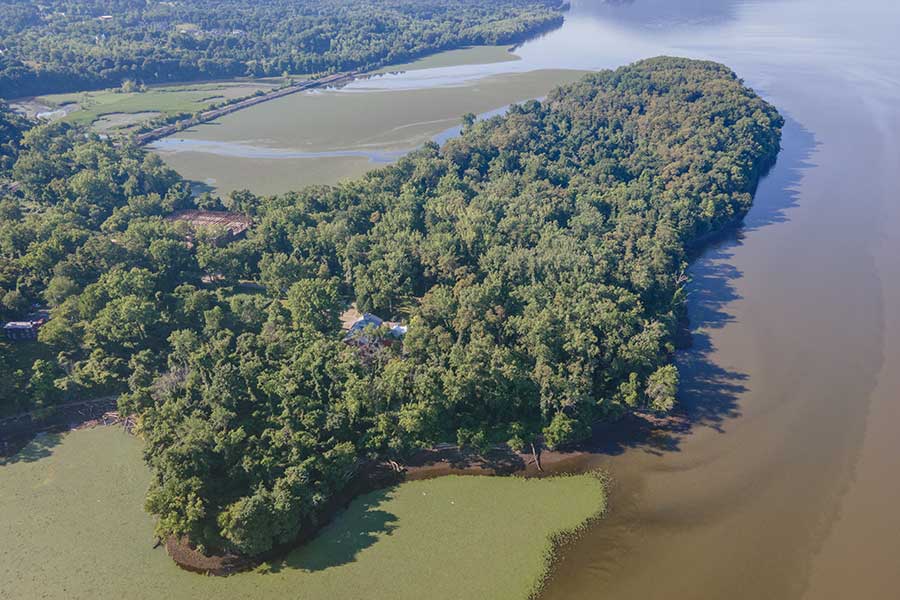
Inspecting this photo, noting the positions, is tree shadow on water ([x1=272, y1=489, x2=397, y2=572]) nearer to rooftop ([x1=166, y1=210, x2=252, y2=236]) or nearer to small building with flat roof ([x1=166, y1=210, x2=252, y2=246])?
small building with flat roof ([x1=166, y1=210, x2=252, y2=246])

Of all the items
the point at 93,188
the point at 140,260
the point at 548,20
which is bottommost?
the point at 140,260

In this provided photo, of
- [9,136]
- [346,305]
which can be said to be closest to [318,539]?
[346,305]

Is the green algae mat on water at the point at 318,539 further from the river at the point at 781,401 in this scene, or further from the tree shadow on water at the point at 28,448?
the river at the point at 781,401

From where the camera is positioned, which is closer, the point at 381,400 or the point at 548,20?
the point at 381,400

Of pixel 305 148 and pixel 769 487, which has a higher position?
pixel 305 148

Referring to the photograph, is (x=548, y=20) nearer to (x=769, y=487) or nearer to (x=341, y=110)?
(x=341, y=110)

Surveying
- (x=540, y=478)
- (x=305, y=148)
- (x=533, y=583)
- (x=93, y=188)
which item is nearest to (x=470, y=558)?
(x=533, y=583)

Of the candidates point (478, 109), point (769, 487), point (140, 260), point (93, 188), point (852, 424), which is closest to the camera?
point (769, 487)
